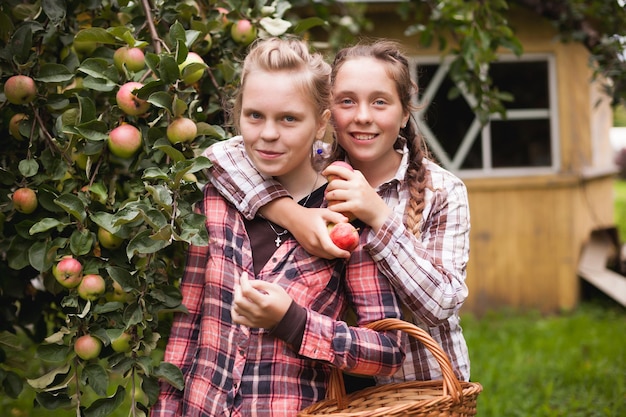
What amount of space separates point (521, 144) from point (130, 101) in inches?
193

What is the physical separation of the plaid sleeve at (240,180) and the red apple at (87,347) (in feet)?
1.37

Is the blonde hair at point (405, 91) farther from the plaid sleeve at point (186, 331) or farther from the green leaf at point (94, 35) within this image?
the green leaf at point (94, 35)

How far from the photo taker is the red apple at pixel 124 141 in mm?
1569

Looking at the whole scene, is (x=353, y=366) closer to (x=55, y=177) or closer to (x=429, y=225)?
(x=429, y=225)

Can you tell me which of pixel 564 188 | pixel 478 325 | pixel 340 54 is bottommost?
pixel 478 325

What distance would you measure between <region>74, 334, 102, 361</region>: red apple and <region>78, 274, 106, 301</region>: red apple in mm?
87

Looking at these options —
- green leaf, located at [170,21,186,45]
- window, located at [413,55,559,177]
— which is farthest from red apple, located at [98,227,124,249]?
window, located at [413,55,559,177]

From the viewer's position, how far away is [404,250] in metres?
1.50

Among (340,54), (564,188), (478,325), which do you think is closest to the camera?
(340,54)

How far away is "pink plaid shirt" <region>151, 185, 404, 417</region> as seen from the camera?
1.47m

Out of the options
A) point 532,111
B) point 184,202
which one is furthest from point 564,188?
point 184,202

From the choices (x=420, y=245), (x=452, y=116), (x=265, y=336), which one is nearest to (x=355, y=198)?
(x=420, y=245)

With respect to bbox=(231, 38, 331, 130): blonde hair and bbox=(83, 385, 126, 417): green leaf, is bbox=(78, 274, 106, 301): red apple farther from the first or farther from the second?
bbox=(231, 38, 331, 130): blonde hair

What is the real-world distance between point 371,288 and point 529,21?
4.76 metres
